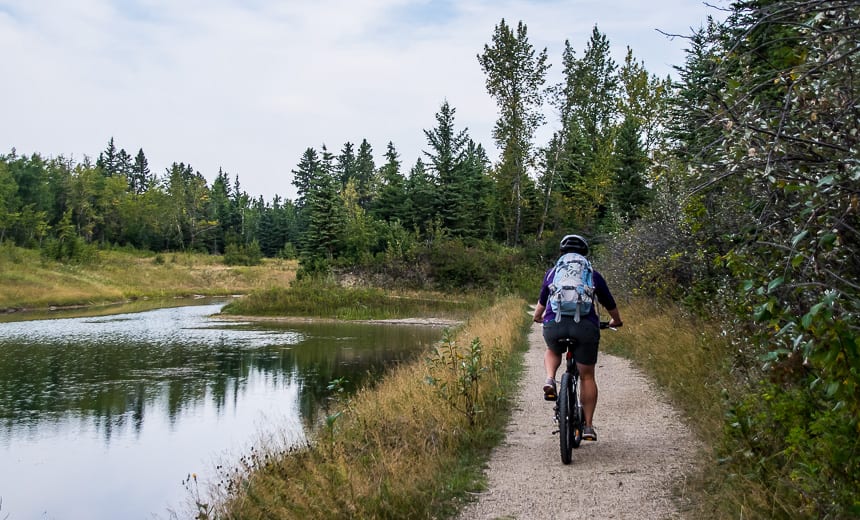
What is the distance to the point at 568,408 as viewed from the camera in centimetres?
593

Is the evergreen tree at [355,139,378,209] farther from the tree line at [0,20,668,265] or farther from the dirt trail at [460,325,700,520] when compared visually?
the dirt trail at [460,325,700,520]

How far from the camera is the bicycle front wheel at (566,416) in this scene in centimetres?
589

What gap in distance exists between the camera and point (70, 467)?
11.1m

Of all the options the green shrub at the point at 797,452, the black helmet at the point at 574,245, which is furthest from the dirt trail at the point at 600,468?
the black helmet at the point at 574,245

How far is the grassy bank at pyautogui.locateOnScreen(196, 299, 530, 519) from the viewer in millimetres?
5195

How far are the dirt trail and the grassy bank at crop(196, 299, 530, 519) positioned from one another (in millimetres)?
266

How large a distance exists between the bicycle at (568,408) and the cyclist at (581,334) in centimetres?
6

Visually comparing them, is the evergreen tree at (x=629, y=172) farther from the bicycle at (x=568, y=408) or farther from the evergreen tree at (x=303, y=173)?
the evergreen tree at (x=303, y=173)

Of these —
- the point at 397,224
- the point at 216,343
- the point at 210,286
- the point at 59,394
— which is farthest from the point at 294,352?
the point at 210,286

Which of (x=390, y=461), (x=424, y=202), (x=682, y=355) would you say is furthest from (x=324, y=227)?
(x=390, y=461)

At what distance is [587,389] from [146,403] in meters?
12.3

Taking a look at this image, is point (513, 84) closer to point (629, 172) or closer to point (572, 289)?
point (629, 172)

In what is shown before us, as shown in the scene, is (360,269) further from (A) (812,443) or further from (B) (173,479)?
(A) (812,443)

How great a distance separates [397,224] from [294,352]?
28255 mm
